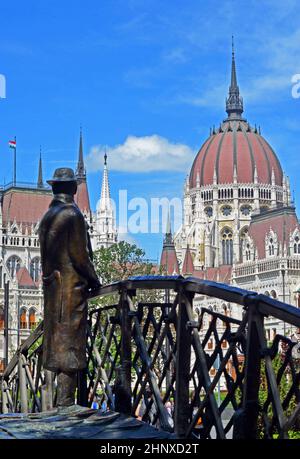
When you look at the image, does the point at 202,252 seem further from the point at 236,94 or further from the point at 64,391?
the point at 64,391

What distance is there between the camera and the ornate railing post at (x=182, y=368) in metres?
6.86

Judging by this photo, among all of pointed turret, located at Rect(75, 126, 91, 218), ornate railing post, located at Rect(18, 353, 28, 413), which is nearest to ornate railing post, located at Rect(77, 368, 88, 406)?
ornate railing post, located at Rect(18, 353, 28, 413)

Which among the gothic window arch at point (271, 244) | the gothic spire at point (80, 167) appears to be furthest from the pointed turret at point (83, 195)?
the gothic window arch at point (271, 244)

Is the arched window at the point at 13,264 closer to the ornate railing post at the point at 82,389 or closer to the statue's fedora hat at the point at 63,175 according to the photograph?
the ornate railing post at the point at 82,389

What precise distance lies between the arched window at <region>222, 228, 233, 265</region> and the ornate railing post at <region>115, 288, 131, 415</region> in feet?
378

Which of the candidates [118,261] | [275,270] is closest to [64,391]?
[118,261]

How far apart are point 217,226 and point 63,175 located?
116738mm

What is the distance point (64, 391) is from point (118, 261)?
42227 millimetres

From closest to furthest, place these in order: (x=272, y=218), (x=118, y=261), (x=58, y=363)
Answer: (x=58, y=363) → (x=118, y=261) → (x=272, y=218)

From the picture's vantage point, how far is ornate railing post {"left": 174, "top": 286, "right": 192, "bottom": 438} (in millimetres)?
6863

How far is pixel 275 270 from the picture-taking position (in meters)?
94.7

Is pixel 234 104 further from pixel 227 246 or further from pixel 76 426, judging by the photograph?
pixel 76 426

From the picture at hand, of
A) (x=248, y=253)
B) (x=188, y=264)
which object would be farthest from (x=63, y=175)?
(x=188, y=264)
